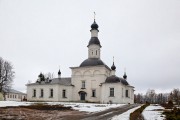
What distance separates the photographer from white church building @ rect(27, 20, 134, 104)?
4888 cm

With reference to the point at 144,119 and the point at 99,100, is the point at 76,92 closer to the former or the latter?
the point at 99,100

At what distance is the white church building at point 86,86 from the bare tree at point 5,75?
4.68 m

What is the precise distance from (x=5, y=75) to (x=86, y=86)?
61.5ft

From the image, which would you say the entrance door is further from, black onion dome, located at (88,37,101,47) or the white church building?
black onion dome, located at (88,37,101,47)

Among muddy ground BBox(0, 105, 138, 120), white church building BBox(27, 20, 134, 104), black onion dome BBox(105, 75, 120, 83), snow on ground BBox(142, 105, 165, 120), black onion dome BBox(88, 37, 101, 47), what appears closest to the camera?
snow on ground BBox(142, 105, 165, 120)

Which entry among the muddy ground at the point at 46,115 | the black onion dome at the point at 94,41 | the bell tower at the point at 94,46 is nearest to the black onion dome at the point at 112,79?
the bell tower at the point at 94,46

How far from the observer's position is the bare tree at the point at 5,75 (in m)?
53.8

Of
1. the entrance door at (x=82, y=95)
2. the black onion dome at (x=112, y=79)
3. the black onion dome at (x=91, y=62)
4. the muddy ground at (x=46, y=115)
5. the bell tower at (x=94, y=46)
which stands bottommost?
the entrance door at (x=82, y=95)

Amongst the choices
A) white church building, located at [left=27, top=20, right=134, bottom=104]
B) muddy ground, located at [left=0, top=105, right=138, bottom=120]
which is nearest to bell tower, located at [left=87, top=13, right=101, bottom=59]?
white church building, located at [left=27, top=20, right=134, bottom=104]

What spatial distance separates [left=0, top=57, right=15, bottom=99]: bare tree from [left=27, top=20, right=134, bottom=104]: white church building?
4.68 m

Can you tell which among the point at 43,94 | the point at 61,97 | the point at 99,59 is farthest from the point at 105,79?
the point at 43,94

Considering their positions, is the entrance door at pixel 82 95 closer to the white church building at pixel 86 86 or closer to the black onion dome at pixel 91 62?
the white church building at pixel 86 86

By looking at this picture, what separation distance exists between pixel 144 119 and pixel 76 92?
3910cm

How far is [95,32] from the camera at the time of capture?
5809 cm
